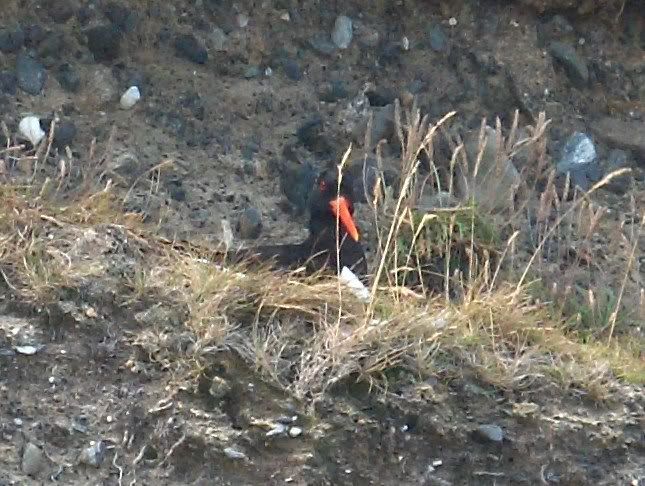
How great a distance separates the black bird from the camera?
5.41 m

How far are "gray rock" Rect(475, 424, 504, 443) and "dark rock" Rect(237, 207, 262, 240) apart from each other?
158 cm

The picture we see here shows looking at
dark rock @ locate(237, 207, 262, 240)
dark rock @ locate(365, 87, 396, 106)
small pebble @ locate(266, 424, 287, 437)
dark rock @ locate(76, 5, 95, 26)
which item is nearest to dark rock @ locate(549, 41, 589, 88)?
dark rock @ locate(365, 87, 396, 106)

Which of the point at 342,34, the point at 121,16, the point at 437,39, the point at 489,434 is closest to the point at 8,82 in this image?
the point at 121,16

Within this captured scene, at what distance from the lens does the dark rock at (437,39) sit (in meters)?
6.78

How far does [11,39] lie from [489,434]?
9.03 feet

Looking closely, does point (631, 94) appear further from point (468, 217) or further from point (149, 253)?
point (149, 253)

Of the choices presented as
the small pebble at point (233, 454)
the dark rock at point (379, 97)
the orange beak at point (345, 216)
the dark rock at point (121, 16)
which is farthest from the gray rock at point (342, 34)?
the small pebble at point (233, 454)

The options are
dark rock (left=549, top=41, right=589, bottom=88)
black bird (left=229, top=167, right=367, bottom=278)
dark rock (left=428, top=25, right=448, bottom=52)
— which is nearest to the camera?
black bird (left=229, top=167, right=367, bottom=278)

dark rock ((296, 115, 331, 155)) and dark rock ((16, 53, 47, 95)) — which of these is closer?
dark rock ((16, 53, 47, 95))

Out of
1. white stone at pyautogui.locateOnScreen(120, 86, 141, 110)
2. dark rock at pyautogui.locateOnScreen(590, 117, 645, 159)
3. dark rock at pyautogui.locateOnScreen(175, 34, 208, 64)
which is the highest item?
dark rock at pyautogui.locateOnScreen(175, 34, 208, 64)

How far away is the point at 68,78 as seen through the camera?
237 inches

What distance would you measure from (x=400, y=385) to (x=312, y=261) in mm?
934

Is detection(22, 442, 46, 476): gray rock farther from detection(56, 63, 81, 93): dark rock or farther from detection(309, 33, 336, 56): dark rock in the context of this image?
detection(309, 33, 336, 56): dark rock

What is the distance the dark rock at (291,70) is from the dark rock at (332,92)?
122 mm
